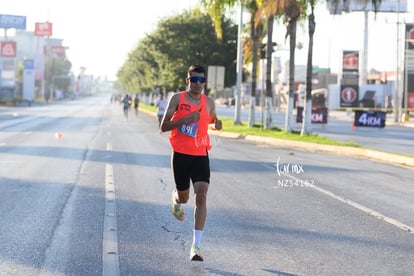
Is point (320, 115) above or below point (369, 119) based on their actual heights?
above

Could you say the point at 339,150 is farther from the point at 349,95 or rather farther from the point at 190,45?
the point at 349,95

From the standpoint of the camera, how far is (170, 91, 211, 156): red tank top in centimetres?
701

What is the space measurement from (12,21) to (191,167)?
370 ft

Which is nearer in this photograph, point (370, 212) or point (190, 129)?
point (190, 129)

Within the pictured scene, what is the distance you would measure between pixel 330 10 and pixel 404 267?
951 inches

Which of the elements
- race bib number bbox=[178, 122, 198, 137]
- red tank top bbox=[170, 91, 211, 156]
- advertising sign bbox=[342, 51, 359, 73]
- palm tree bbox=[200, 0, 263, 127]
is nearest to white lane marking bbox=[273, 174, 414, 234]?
red tank top bbox=[170, 91, 211, 156]

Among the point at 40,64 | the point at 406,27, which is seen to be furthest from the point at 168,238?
the point at 40,64

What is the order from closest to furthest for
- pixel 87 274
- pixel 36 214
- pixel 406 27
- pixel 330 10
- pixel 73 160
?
1. pixel 87 274
2. pixel 36 214
3. pixel 73 160
4. pixel 330 10
5. pixel 406 27

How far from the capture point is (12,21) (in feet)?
374

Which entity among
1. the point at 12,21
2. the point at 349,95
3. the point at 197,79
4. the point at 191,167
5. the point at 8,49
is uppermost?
the point at 12,21

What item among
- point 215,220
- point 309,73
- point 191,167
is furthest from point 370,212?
point 309,73

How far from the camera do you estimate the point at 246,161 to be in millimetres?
18359

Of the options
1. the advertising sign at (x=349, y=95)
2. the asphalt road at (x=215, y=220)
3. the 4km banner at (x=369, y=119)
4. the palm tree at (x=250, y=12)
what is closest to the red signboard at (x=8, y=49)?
the advertising sign at (x=349, y=95)

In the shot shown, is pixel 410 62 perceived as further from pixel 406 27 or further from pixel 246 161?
pixel 246 161
